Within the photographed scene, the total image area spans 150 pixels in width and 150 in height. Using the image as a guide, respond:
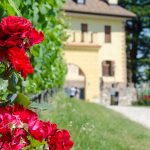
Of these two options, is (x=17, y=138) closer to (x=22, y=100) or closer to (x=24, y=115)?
(x=24, y=115)

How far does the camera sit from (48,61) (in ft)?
38.1

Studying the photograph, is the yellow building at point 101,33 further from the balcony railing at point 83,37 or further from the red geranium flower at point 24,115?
the red geranium flower at point 24,115

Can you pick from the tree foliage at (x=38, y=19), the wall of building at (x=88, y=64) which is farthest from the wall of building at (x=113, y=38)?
the tree foliage at (x=38, y=19)

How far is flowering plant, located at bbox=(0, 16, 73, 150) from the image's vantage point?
2.47 m

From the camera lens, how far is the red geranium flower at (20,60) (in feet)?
8.02

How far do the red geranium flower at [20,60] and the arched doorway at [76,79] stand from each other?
41.0m

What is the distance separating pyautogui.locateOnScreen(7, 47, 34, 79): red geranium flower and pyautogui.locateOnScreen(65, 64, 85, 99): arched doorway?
4097 cm

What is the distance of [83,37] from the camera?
146 ft

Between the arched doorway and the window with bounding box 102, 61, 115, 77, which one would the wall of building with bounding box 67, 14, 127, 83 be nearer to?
the window with bounding box 102, 61, 115, 77

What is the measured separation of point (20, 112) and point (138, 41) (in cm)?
5486

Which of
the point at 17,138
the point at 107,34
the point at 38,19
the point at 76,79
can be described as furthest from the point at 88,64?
the point at 17,138

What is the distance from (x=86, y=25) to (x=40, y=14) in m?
40.1

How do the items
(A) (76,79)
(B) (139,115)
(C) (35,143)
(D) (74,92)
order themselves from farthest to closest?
1. (A) (76,79)
2. (D) (74,92)
3. (B) (139,115)
4. (C) (35,143)

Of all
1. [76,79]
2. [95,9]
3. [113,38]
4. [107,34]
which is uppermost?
[95,9]
